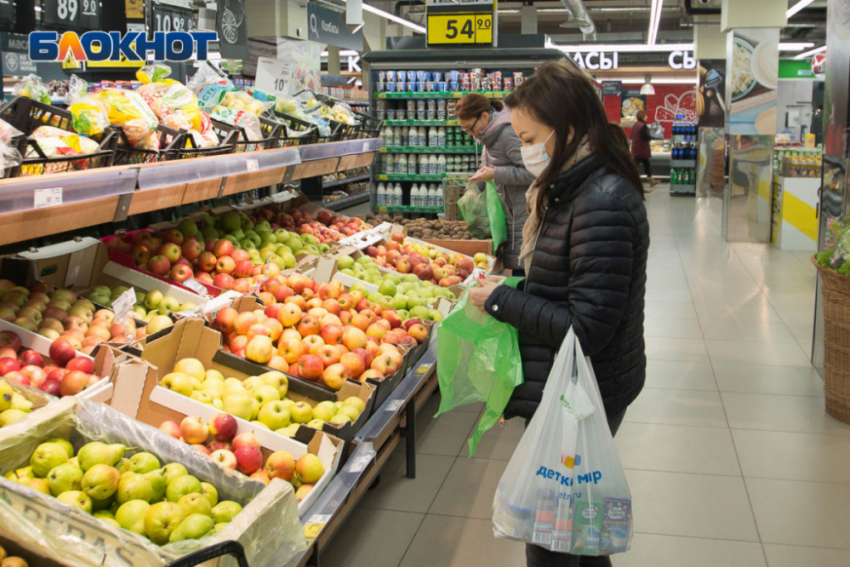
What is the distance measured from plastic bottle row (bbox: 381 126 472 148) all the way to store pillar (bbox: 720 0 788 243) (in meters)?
4.13

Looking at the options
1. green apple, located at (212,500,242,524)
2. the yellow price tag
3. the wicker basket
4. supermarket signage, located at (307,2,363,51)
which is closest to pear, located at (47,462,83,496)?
green apple, located at (212,500,242,524)

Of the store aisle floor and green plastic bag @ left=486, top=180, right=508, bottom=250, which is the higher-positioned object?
green plastic bag @ left=486, top=180, right=508, bottom=250

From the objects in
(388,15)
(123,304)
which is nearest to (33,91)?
(123,304)

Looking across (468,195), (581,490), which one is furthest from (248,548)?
(468,195)

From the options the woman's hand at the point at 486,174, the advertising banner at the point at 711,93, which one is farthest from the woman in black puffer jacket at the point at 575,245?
the advertising banner at the point at 711,93

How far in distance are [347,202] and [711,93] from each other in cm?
810

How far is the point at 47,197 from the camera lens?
2064mm

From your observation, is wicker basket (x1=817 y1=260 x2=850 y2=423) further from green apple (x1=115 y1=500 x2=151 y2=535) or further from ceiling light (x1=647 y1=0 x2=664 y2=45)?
ceiling light (x1=647 y1=0 x2=664 y2=45)

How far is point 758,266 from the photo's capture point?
8258 mm

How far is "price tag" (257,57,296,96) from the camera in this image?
4.99 m

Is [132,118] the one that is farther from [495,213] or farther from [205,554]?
[495,213]

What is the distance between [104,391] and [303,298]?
1.28 m

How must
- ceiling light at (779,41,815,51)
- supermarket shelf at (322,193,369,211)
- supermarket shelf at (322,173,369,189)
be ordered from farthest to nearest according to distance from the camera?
ceiling light at (779,41,815,51) < supermarket shelf at (322,173,369,189) < supermarket shelf at (322,193,369,211)

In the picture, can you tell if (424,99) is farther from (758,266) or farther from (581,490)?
(581,490)
